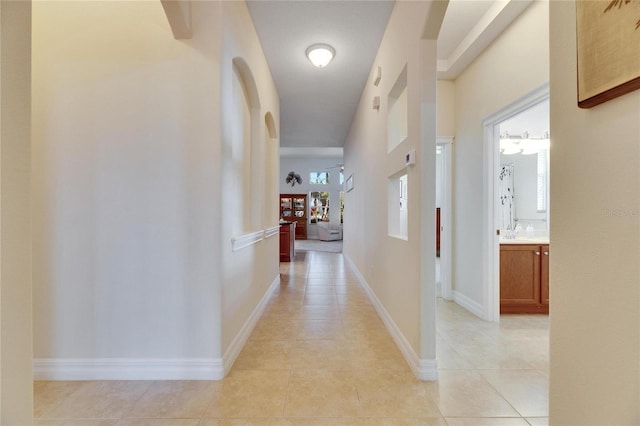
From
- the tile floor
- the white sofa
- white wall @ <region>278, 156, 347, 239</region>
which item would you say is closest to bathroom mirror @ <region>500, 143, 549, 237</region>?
the tile floor

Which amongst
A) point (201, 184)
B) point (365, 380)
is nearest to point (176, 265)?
point (201, 184)

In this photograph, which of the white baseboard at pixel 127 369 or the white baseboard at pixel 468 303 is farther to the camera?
the white baseboard at pixel 468 303

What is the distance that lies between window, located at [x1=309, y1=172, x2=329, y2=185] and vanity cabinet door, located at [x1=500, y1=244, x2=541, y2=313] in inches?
376

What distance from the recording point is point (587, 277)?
2.65 feet

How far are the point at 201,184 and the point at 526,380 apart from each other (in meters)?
2.50

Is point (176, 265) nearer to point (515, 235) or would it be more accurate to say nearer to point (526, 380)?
point (526, 380)

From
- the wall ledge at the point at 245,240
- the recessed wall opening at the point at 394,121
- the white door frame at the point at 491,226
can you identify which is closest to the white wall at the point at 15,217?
the wall ledge at the point at 245,240

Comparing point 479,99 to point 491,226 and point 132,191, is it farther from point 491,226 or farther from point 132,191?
Result: point 132,191

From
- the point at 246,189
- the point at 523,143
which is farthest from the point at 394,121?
the point at 523,143

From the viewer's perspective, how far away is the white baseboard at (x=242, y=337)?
77.1 inches

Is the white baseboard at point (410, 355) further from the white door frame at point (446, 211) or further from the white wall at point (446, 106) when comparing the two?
the white wall at point (446, 106)

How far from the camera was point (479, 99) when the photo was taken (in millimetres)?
3037

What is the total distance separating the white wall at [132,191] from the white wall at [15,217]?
107 cm

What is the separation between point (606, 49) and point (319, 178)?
1163 centimetres
